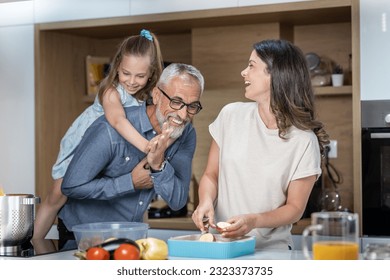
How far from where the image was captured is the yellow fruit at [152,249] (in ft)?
6.68

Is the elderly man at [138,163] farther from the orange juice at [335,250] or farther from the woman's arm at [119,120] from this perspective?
the orange juice at [335,250]

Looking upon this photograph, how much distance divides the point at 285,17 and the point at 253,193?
1354 mm

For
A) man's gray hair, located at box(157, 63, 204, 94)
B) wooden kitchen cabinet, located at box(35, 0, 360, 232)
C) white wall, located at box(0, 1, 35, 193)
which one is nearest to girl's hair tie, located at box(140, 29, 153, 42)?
man's gray hair, located at box(157, 63, 204, 94)

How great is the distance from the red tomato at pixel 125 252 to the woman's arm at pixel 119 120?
999 millimetres

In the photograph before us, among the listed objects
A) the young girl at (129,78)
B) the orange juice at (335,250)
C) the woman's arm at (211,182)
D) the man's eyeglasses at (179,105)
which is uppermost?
the young girl at (129,78)

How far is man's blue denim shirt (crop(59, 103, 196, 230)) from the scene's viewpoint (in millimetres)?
2912

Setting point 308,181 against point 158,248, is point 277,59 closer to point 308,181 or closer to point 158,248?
point 308,181

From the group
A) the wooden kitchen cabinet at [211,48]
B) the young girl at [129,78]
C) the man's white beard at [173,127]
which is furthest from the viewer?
the wooden kitchen cabinet at [211,48]

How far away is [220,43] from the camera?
392 cm

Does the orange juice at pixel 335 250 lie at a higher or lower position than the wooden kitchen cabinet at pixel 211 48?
lower

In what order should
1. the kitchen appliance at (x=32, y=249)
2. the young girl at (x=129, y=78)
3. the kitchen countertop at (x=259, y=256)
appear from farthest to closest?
the young girl at (x=129, y=78) < the kitchen appliance at (x=32, y=249) < the kitchen countertop at (x=259, y=256)

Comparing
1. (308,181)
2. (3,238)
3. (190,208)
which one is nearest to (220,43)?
(190,208)

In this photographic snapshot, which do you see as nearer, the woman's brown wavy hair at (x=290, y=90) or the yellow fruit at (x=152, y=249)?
the yellow fruit at (x=152, y=249)

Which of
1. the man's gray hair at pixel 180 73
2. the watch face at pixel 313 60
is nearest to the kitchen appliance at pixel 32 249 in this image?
the man's gray hair at pixel 180 73
